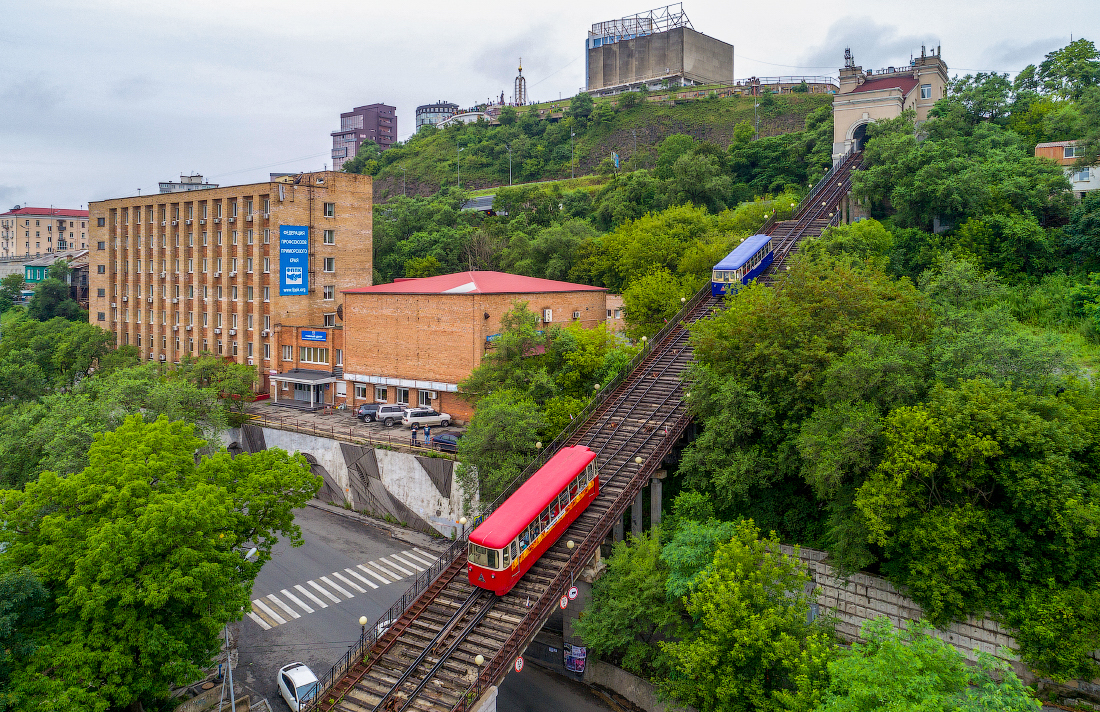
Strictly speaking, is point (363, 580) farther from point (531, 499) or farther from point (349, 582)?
point (531, 499)

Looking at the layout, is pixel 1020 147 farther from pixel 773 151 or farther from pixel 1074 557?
pixel 1074 557

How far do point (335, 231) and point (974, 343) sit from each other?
→ 47.4 meters

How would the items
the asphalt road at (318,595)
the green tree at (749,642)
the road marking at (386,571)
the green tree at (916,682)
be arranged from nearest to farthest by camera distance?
1. the green tree at (916,682)
2. the green tree at (749,642)
3. the asphalt road at (318,595)
4. the road marking at (386,571)

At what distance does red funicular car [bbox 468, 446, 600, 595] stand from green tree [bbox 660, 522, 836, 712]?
5.62 metres

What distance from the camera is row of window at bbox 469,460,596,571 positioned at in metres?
22.4

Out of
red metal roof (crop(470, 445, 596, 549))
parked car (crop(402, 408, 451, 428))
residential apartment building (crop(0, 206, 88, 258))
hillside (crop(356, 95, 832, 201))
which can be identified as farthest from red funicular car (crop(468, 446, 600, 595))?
residential apartment building (crop(0, 206, 88, 258))

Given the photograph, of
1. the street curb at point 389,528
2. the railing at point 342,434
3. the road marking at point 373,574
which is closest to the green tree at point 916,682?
the road marking at point 373,574

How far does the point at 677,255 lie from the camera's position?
4850cm

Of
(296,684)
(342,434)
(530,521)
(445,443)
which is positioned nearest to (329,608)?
(296,684)

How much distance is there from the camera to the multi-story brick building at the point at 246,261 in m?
53.9

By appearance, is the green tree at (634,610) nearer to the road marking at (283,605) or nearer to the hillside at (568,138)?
the road marking at (283,605)

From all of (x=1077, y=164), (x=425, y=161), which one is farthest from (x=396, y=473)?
(x=425, y=161)

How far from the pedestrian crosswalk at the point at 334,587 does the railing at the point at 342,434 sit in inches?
225

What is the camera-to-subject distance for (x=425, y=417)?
4212 centimetres
